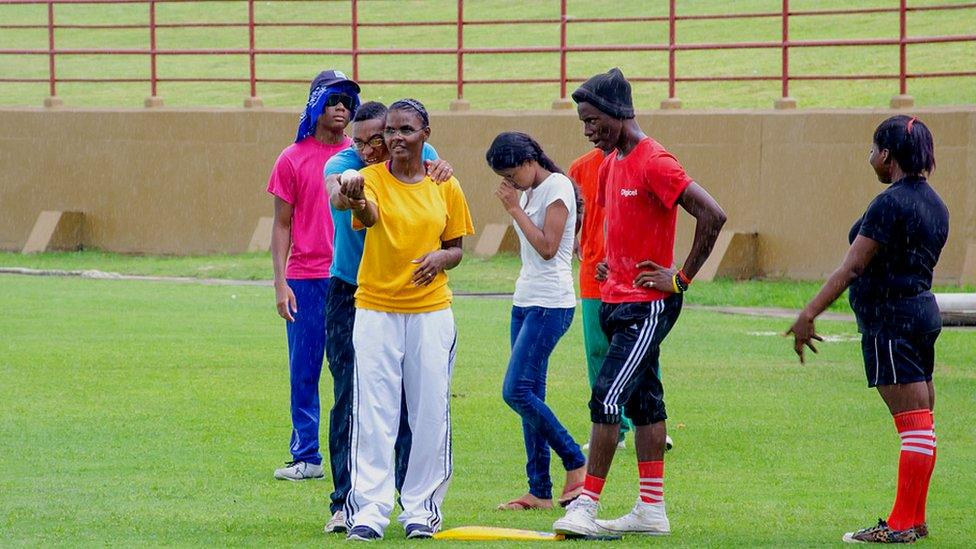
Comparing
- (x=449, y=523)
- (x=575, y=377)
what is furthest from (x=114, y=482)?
(x=575, y=377)

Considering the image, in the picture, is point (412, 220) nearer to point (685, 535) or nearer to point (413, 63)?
point (685, 535)

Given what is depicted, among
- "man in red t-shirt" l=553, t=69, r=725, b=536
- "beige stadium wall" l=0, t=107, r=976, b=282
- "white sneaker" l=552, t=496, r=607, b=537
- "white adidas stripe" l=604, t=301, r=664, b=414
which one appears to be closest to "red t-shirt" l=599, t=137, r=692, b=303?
"man in red t-shirt" l=553, t=69, r=725, b=536

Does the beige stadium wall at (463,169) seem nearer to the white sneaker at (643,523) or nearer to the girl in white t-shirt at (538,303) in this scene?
the girl in white t-shirt at (538,303)

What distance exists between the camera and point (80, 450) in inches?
383

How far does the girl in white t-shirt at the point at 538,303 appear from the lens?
327 inches

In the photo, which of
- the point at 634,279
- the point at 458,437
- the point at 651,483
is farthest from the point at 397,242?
the point at 458,437

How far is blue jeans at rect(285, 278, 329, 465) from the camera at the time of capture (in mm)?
9102

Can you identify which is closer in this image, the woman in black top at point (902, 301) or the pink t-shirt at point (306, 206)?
the woman in black top at point (902, 301)

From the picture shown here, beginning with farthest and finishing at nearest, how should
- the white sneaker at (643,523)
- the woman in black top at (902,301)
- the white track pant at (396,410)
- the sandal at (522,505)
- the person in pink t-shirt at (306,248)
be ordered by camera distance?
the person in pink t-shirt at (306,248) < the sandal at (522,505) < the white sneaker at (643,523) < the white track pant at (396,410) < the woman in black top at (902,301)

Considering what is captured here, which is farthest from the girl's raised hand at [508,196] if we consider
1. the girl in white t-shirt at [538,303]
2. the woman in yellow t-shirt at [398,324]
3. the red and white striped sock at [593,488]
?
the red and white striped sock at [593,488]

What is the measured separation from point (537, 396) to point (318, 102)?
81.0 inches

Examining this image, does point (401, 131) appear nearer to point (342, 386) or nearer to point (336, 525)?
point (342, 386)

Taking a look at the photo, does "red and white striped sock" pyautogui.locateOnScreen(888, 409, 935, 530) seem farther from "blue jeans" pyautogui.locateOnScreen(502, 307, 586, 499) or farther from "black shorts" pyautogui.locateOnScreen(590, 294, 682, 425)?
"blue jeans" pyautogui.locateOnScreen(502, 307, 586, 499)

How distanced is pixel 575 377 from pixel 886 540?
619 centimetres
